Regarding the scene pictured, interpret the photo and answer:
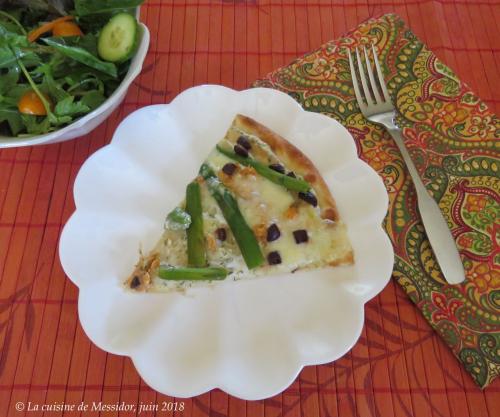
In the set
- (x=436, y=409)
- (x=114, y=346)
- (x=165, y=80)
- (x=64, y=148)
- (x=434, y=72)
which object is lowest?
(x=436, y=409)

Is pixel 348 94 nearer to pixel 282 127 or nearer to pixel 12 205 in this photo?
pixel 282 127

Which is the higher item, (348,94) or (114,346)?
(348,94)

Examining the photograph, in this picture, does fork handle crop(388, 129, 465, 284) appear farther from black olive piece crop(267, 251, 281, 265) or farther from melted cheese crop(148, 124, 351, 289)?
black olive piece crop(267, 251, 281, 265)

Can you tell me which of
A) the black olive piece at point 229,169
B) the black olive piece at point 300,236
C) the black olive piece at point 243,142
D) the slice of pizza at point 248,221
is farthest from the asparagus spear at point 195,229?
the black olive piece at point 300,236

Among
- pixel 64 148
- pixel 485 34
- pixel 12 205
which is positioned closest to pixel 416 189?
pixel 485 34

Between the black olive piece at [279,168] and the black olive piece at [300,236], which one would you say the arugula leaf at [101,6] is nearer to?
the black olive piece at [279,168]

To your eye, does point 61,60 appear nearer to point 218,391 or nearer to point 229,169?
point 229,169

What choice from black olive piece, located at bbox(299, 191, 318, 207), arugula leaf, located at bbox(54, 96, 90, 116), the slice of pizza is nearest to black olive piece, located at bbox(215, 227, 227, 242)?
the slice of pizza
